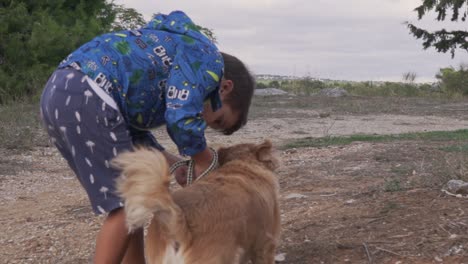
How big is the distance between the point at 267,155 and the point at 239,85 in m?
0.56

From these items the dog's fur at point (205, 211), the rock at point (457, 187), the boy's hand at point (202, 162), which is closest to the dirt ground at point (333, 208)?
the rock at point (457, 187)

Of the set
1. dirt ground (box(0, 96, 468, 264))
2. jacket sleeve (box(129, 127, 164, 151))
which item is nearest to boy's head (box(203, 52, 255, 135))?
jacket sleeve (box(129, 127, 164, 151))

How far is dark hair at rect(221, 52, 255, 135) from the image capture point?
395 centimetres

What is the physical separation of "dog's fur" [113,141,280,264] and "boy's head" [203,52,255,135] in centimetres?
27

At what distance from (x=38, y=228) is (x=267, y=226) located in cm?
319

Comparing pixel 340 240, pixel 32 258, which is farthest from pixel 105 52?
pixel 32 258

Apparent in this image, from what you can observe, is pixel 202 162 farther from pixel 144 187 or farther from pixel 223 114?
pixel 144 187

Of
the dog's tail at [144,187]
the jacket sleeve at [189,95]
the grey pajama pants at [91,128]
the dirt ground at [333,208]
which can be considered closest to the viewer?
the dog's tail at [144,187]

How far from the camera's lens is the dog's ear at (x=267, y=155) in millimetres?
4297

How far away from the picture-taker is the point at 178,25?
3971 millimetres

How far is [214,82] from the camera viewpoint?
147 inches

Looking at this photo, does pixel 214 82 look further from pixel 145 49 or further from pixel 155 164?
pixel 155 164

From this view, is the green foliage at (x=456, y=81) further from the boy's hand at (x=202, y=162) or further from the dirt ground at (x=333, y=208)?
the boy's hand at (x=202, y=162)

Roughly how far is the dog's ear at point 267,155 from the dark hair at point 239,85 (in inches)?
12.8
